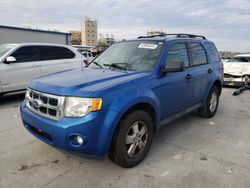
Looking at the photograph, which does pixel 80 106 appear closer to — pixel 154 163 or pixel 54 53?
pixel 154 163

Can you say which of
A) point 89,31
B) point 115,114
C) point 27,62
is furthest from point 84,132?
point 89,31

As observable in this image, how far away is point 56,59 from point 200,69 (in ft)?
16.0

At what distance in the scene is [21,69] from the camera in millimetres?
6527

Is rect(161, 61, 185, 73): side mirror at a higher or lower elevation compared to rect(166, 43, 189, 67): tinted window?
lower

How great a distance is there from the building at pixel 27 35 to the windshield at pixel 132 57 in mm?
18617

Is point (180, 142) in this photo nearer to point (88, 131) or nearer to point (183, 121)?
point (183, 121)

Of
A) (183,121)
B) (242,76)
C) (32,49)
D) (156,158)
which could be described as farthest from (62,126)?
(242,76)

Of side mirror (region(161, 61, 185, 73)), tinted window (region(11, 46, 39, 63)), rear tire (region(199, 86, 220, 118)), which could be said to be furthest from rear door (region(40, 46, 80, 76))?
side mirror (region(161, 61, 185, 73))

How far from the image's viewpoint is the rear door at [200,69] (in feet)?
14.0

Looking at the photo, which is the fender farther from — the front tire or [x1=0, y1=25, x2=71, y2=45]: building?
[x1=0, y1=25, x2=71, y2=45]: building

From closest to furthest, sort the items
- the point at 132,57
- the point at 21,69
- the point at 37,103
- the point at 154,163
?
the point at 37,103
the point at 154,163
the point at 132,57
the point at 21,69

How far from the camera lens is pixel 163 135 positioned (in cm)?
417

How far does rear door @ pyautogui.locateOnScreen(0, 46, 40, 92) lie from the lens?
246 inches

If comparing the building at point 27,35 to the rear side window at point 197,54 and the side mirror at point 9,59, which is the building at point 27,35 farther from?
the rear side window at point 197,54
